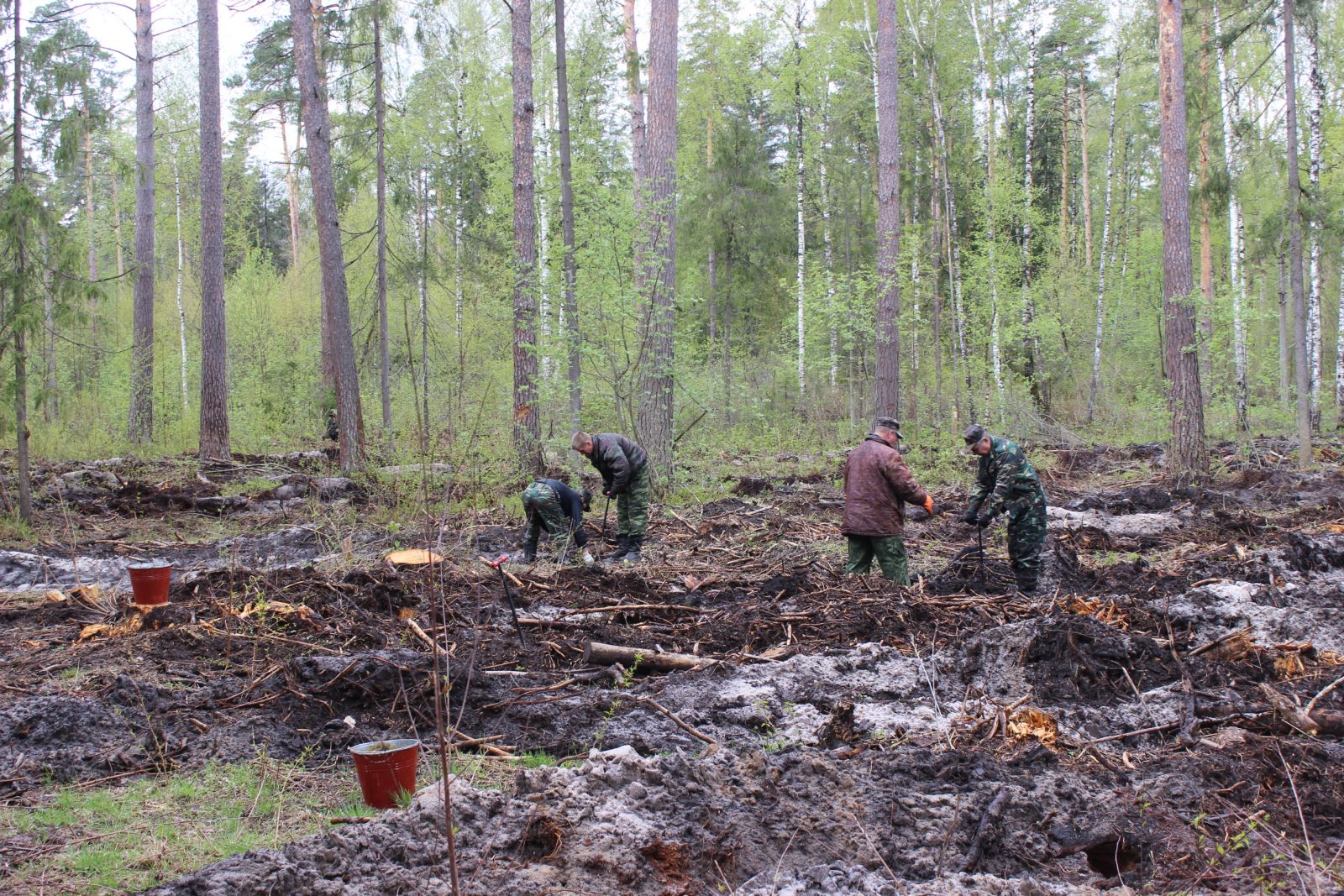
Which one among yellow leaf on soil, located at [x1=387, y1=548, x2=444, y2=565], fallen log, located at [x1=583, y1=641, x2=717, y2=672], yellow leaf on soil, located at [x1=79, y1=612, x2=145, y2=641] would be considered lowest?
fallen log, located at [x1=583, y1=641, x2=717, y2=672]

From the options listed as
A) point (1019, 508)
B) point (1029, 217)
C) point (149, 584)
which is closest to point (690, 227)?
point (1029, 217)

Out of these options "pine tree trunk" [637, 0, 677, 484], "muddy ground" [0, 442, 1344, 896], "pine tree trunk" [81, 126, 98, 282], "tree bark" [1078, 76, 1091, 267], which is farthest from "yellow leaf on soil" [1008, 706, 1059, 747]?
"pine tree trunk" [81, 126, 98, 282]

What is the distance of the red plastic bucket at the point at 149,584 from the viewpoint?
23.0ft

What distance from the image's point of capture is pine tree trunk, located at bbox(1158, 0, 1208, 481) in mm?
14594

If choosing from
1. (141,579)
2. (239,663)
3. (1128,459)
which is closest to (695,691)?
(239,663)

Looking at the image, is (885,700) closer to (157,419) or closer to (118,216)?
(157,419)

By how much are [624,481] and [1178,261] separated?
1019 cm

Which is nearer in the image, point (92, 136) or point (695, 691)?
point (695, 691)

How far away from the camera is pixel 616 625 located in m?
7.08

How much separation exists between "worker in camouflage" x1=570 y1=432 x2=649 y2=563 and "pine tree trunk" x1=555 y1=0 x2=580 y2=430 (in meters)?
3.02

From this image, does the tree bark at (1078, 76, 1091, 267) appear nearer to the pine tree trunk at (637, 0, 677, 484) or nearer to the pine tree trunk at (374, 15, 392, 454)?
the pine tree trunk at (637, 0, 677, 484)

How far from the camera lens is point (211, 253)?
16.5 m

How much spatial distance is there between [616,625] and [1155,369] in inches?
1149

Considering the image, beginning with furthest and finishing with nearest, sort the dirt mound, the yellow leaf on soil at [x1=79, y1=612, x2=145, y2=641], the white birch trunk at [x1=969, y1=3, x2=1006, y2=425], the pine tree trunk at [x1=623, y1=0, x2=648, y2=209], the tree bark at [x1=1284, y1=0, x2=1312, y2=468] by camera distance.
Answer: the white birch trunk at [x1=969, y1=3, x2=1006, y2=425], the pine tree trunk at [x1=623, y1=0, x2=648, y2=209], the tree bark at [x1=1284, y1=0, x2=1312, y2=468], the yellow leaf on soil at [x1=79, y1=612, x2=145, y2=641], the dirt mound
